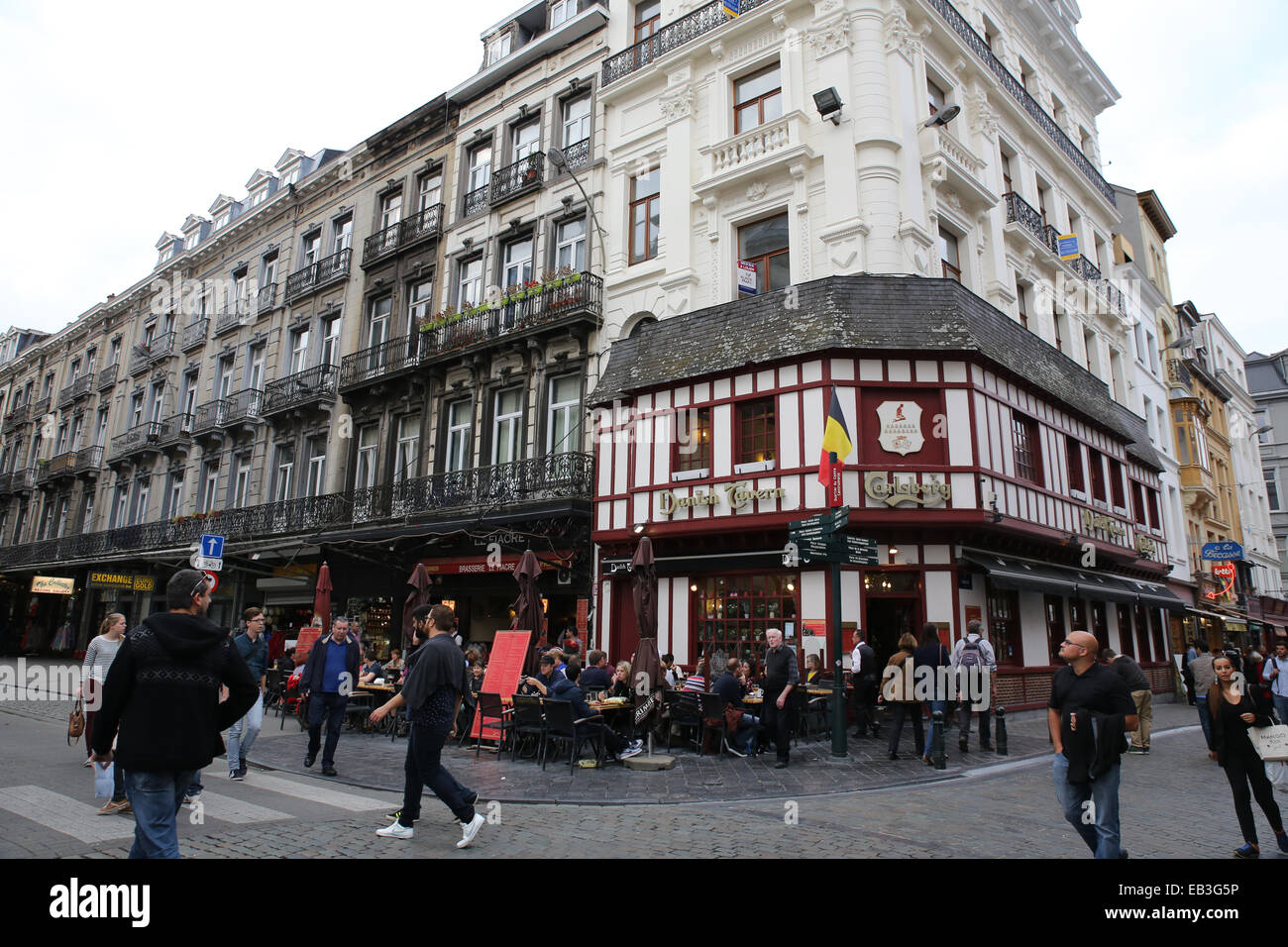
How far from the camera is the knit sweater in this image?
12.3 feet

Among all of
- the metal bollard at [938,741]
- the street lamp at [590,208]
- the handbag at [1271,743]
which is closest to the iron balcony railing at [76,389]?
the street lamp at [590,208]

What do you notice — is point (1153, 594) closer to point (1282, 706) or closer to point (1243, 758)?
point (1282, 706)

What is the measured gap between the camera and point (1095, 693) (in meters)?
4.93

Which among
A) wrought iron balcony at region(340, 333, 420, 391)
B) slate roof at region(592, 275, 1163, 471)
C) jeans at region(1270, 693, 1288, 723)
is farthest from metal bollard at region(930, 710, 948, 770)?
wrought iron balcony at region(340, 333, 420, 391)

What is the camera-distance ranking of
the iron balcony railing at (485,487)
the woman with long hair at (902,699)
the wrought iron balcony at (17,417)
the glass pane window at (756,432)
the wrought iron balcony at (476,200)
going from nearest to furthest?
the woman with long hair at (902,699), the glass pane window at (756,432), the iron balcony railing at (485,487), the wrought iron balcony at (476,200), the wrought iron balcony at (17,417)

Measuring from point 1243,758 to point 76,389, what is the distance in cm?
4620

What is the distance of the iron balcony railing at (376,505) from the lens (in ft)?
58.7

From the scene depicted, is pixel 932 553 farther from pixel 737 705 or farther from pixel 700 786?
pixel 700 786

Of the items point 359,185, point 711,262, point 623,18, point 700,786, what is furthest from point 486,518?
point 359,185

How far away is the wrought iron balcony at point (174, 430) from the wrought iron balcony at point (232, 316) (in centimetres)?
357

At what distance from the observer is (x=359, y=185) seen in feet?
86.5

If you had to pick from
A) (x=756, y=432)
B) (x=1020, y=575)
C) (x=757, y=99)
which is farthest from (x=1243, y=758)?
(x=757, y=99)

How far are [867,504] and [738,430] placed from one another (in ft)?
9.99

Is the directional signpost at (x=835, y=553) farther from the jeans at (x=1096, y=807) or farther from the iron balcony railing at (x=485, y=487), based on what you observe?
the iron balcony railing at (x=485, y=487)
